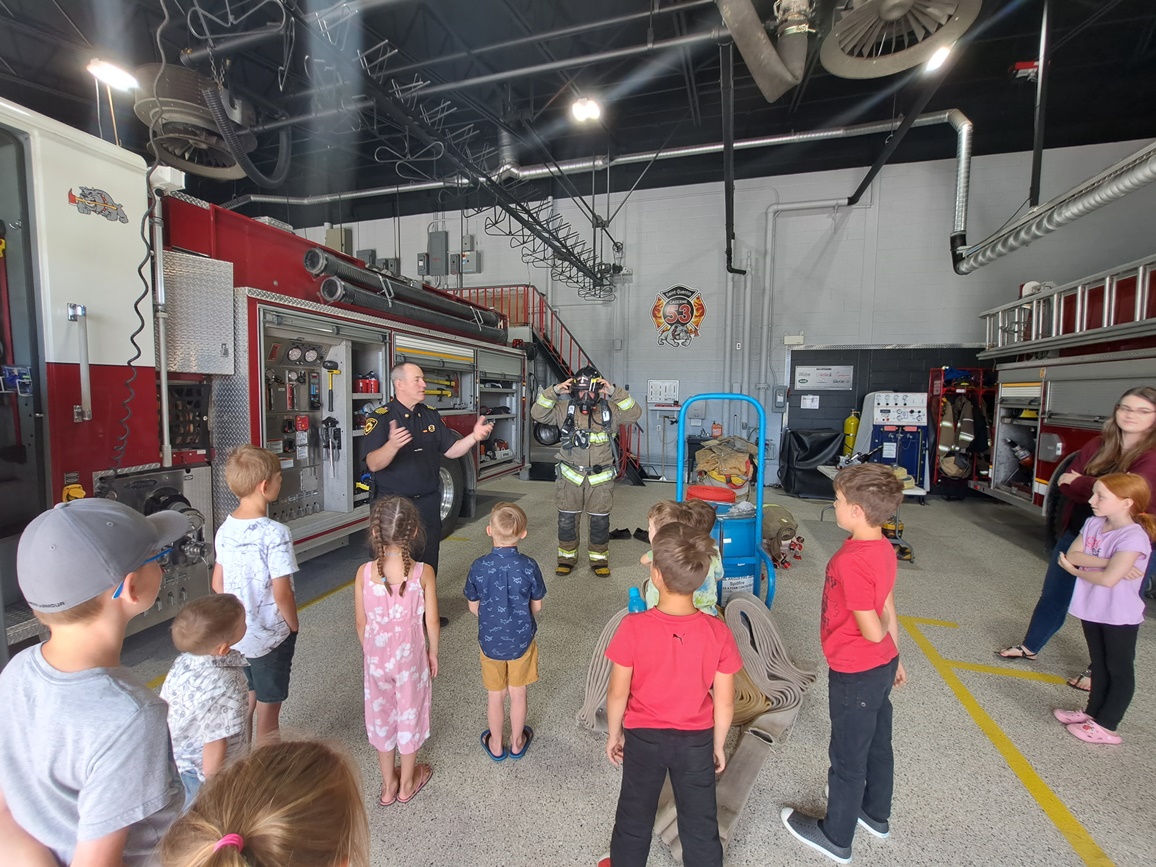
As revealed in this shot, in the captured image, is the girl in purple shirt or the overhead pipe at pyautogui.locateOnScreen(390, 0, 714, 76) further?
Answer: the overhead pipe at pyautogui.locateOnScreen(390, 0, 714, 76)

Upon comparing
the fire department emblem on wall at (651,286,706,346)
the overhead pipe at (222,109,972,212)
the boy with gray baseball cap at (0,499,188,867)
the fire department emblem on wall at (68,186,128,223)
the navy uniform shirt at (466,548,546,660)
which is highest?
the overhead pipe at (222,109,972,212)

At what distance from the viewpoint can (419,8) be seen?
5.62 m

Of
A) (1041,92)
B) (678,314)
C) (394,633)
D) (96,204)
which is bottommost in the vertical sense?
(394,633)

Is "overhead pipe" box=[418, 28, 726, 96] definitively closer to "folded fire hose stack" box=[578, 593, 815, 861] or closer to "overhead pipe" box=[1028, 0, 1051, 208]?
"overhead pipe" box=[1028, 0, 1051, 208]

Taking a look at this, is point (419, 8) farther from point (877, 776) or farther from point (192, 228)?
point (877, 776)

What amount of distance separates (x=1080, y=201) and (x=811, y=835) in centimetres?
628

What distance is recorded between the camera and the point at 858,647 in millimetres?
1675

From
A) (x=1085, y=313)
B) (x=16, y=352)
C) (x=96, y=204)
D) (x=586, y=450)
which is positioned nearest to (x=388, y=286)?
(x=96, y=204)

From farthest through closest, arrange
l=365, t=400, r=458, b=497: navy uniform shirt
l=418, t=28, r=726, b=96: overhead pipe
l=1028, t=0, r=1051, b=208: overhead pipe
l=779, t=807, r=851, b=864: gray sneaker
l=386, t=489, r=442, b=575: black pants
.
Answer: l=1028, t=0, r=1051, b=208: overhead pipe → l=418, t=28, r=726, b=96: overhead pipe → l=386, t=489, r=442, b=575: black pants → l=365, t=400, r=458, b=497: navy uniform shirt → l=779, t=807, r=851, b=864: gray sneaker

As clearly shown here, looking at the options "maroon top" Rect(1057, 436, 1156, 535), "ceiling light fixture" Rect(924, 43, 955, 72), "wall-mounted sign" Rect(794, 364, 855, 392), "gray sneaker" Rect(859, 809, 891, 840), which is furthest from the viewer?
"wall-mounted sign" Rect(794, 364, 855, 392)

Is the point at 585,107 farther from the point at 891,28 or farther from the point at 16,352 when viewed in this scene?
the point at 16,352

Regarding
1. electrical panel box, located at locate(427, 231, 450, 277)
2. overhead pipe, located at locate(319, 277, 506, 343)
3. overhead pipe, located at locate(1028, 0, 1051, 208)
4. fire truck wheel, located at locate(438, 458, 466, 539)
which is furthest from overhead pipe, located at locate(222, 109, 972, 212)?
fire truck wheel, located at locate(438, 458, 466, 539)

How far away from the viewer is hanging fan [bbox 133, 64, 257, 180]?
153 inches

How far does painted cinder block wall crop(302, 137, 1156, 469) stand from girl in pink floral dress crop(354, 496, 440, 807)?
839 cm
